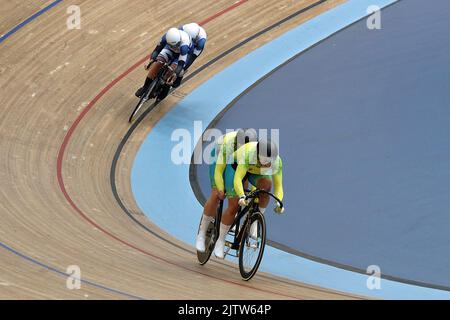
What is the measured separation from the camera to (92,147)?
8.73m

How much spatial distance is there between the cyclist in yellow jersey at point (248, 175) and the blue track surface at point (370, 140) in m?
1.07

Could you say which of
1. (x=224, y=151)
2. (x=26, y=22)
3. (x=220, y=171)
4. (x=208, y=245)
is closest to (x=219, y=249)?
(x=208, y=245)

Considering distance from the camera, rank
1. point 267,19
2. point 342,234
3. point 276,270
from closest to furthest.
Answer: point 276,270 → point 342,234 → point 267,19

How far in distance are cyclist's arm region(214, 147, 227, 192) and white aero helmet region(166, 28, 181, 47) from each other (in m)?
3.34

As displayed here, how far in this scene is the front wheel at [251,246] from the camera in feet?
19.5

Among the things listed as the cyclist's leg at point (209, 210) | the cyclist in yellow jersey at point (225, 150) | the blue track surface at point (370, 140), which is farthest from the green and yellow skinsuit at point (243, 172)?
the blue track surface at point (370, 140)

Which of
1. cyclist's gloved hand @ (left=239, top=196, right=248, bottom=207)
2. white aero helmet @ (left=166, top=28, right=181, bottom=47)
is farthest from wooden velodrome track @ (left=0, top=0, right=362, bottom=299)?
white aero helmet @ (left=166, top=28, right=181, bottom=47)

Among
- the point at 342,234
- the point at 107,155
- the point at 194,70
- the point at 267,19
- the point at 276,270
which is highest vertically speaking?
the point at 267,19

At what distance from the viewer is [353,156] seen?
331 inches

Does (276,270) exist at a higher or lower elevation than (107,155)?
lower
